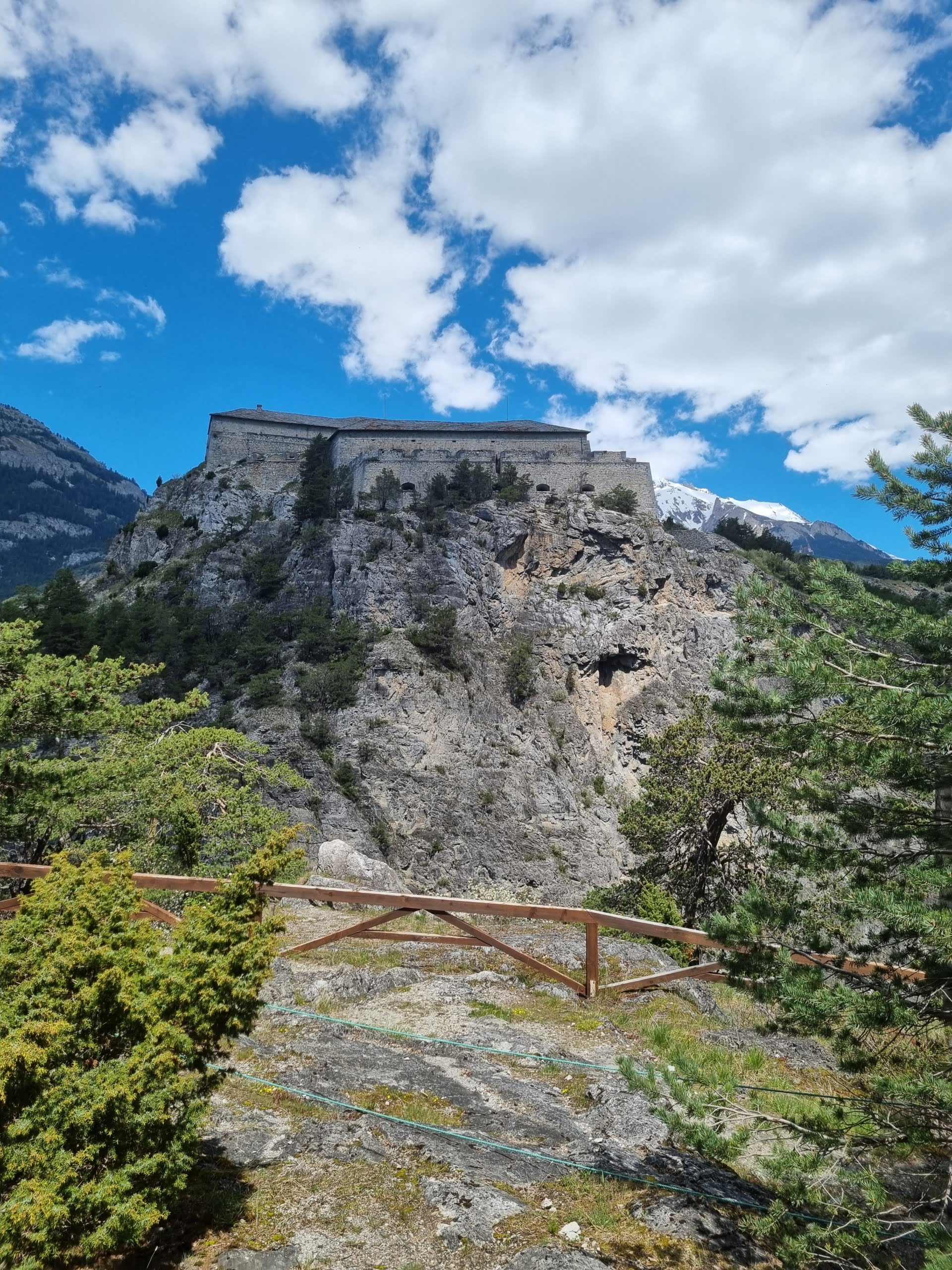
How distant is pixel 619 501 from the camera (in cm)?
6019

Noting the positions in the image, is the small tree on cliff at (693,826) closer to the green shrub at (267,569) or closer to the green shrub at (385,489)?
the green shrub at (267,569)

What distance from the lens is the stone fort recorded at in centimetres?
6141

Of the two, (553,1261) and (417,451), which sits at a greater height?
(417,451)

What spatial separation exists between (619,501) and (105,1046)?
196 feet

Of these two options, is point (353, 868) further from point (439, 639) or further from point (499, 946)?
point (439, 639)

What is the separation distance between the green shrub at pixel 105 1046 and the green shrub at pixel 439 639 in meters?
43.6

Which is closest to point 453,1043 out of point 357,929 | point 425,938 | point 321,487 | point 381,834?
point 425,938

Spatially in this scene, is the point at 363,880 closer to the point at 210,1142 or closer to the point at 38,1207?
the point at 210,1142

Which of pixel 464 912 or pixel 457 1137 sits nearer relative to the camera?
pixel 457 1137

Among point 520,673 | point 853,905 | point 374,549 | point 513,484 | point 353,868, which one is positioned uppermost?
point 513,484

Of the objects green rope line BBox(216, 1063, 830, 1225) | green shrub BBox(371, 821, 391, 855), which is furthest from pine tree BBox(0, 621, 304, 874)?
green shrub BBox(371, 821, 391, 855)

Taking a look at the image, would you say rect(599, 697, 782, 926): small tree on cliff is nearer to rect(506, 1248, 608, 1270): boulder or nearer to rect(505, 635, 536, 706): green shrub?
rect(506, 1248, 608, 1270): boulder

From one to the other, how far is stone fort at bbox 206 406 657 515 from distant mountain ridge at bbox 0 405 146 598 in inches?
2956

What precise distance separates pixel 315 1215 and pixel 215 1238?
1.74ft
